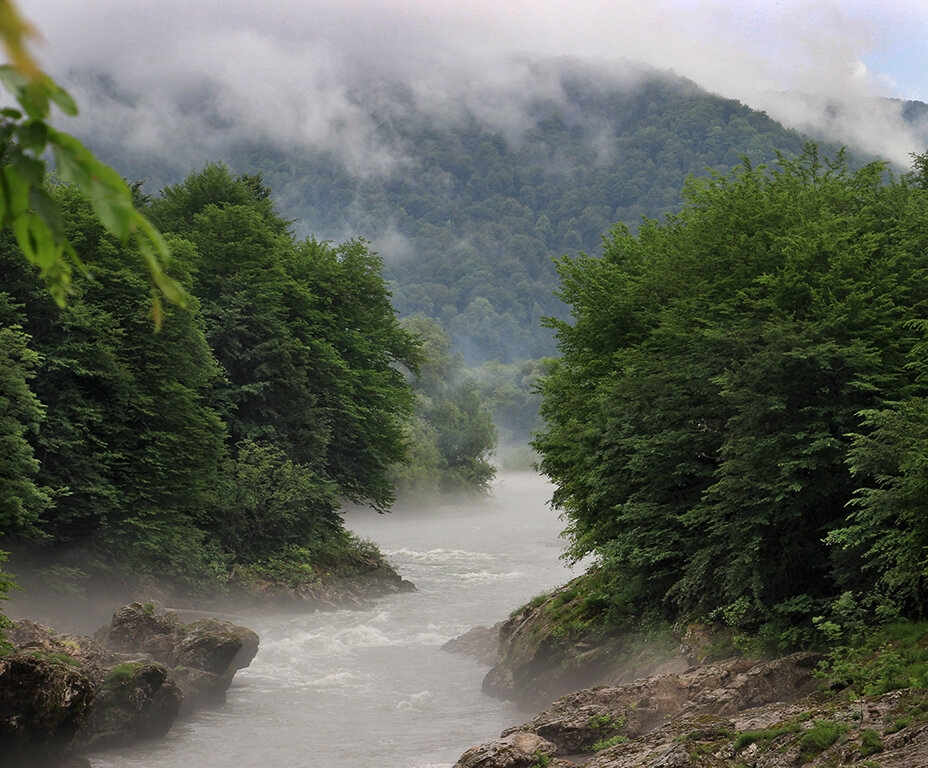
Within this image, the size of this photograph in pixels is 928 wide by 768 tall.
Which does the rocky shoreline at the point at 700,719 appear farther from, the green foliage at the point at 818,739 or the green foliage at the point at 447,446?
the green foliage at the point at 447,446

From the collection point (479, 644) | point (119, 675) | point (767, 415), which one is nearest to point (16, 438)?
point (119, 675)

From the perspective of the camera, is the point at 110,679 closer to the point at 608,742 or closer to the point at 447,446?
the point at 608,742

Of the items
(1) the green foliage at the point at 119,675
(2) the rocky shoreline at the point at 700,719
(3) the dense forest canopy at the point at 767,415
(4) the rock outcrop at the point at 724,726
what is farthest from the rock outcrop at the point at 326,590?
(4) the rock outcrop at the point at 724,726

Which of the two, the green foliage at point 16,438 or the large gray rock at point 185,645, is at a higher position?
the green foliage at point 16,438

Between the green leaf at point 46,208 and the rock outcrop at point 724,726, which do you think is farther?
the rock outcrop at point 724,726

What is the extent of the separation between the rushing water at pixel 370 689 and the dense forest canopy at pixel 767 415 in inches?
189

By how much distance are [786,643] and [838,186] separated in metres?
12.0

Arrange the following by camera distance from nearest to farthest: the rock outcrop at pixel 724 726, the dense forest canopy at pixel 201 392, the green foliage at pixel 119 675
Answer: the rock outcrop at pixel 724 726 < the green foliage at pixel 119 675 < the dense forest canopy at pixel 201 392

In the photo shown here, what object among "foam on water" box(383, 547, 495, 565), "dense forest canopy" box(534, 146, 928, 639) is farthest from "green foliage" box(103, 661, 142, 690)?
"foam on water" box(383, 547, 495, 565)

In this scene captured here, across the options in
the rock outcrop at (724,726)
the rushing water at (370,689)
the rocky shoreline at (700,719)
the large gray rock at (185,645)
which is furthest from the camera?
the large gray rock at (185,645)

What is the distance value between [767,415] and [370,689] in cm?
1165

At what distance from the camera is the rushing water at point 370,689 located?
54.5ft

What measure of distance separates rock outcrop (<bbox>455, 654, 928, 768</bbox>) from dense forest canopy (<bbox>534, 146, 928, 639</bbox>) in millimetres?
1735

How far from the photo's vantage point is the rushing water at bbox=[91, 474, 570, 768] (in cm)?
1661
